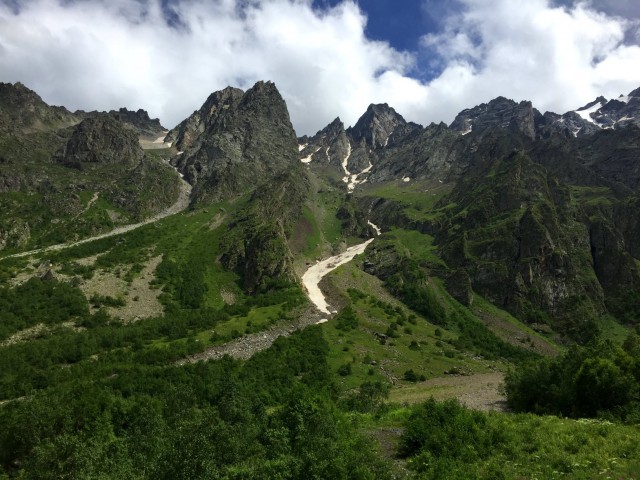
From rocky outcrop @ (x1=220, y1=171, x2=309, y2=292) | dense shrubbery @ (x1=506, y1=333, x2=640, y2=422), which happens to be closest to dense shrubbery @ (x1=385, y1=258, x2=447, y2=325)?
rocky outcrop @ (x1=220, y1=171, x2=309, y2=292)

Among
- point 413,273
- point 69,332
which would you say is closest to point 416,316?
point 413,273

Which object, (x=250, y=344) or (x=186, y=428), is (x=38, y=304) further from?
(x=186, y=428)

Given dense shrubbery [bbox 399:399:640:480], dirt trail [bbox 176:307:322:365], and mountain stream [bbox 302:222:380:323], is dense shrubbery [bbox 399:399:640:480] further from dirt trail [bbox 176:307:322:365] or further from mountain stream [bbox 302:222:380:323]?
mountain stream [bbox 302:222:380:323]

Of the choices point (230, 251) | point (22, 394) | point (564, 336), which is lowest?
point (564, 336)

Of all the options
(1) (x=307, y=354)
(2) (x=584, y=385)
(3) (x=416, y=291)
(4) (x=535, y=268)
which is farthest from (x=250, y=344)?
(4) (x=535, y=268)

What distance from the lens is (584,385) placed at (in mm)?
40688

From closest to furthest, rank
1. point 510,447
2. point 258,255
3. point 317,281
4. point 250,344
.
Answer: point 510,447 < point 250,344 < point 258,255 < point 317,281

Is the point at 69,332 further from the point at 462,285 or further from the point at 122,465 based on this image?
the point at 462,285

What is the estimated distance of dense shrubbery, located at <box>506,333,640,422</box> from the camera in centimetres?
3700

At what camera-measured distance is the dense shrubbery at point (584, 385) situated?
37.0 m

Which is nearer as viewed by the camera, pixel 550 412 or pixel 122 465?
pixel 122 465

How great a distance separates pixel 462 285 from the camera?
168m

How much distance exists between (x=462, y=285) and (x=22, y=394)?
143715 mm

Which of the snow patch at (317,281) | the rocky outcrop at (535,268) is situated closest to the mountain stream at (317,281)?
the snow patch at (317,281)
